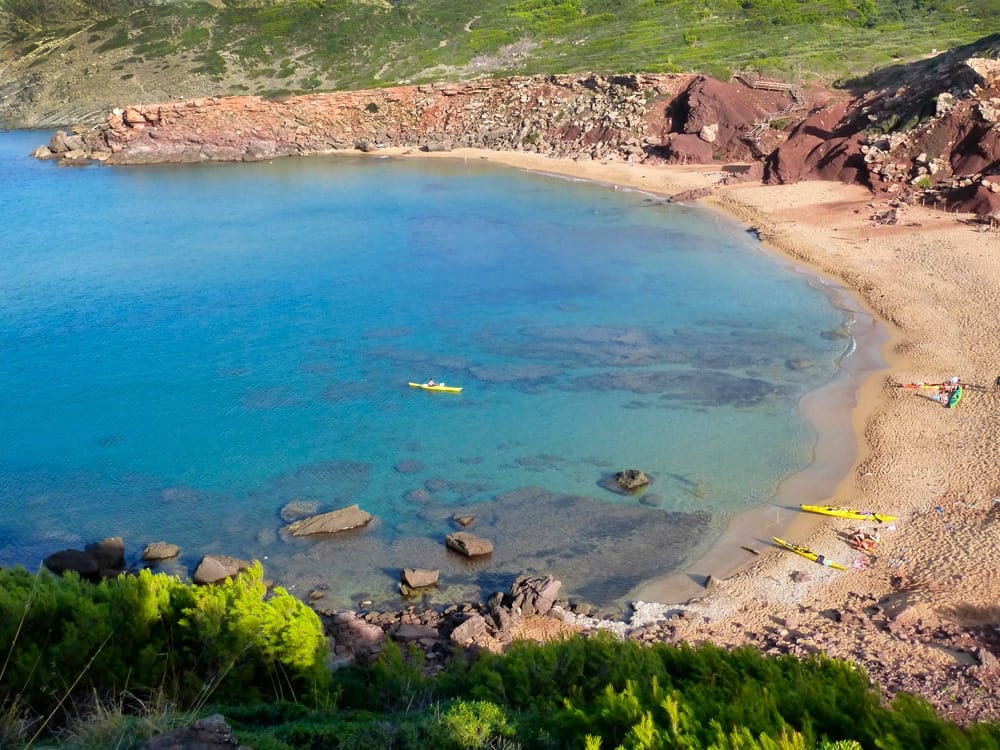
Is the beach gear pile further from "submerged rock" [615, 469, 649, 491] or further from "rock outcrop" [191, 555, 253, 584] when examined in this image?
"rock outcrop" [191, 555, 253, 584]

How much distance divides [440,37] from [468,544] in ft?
322

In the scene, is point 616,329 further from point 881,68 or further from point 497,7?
point 497,7

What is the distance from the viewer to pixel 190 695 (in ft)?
43.3

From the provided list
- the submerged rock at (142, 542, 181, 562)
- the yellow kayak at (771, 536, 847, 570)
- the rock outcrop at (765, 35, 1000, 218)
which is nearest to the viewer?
the yellow kayak at (771, 536, 847, 570)

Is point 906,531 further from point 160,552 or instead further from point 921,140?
point 921,140

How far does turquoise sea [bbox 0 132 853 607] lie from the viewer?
23.2m

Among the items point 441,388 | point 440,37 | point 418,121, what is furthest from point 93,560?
point 440,37

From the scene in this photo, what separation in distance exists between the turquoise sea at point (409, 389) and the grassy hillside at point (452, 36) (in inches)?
1621

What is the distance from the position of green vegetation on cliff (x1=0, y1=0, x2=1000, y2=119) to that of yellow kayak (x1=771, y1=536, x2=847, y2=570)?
63989 mm

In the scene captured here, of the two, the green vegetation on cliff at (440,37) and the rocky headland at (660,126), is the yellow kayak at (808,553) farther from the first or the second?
the green vegetation on cliff at (440,37)

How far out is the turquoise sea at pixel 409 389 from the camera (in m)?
Result: 23.2

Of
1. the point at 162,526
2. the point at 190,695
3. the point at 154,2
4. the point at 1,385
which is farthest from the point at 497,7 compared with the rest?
the point at 190,695

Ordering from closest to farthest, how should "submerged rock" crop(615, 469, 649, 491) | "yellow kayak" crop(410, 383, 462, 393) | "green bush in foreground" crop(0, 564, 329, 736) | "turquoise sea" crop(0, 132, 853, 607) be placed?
"green bush in foreground" crop(0, 564, 329, 736) < "turquoise sea" crop(0, 132, 853, 607) < "submerged rock" crop(615, 469, 649, 491) < "yellow kayak" crop(410, 383, 462, 393)

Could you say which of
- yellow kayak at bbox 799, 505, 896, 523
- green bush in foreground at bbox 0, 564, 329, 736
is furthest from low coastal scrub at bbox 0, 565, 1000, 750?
yellow kayak at bbox 799, 505, 896, 523
